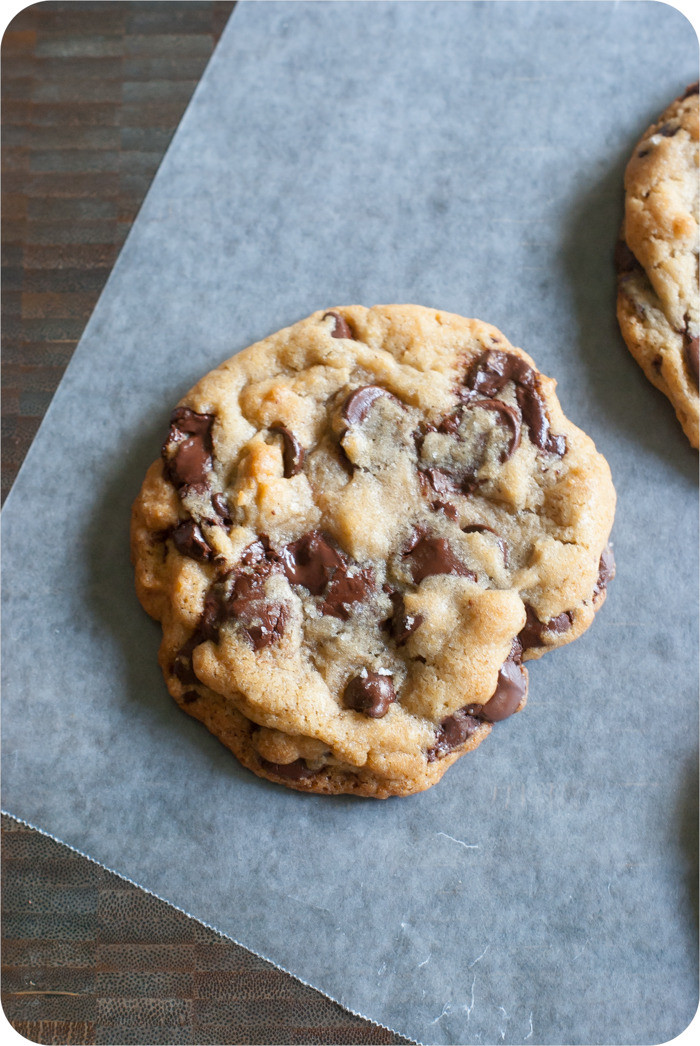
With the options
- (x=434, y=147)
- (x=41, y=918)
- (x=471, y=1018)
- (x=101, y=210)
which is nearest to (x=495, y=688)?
(x=471, y=1018)

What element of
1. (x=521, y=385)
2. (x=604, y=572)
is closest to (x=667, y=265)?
(x=521, y=385)

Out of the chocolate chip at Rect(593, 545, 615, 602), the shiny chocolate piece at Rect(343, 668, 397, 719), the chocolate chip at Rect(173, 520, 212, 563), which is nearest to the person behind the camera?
the shiny chocolate piece at Rect(343, 668, 397, 719)

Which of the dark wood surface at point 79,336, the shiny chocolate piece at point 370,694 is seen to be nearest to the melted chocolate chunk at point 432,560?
the shiny chocolate piece at point 370,694

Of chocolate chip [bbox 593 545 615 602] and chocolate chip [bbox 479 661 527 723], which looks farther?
chocolate chip [bbox 593 545 615 602]

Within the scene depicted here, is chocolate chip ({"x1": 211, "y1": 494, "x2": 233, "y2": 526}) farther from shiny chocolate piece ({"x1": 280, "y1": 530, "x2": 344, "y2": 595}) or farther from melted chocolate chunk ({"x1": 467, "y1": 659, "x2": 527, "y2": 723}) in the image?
melted chocolate chunk ({"x1": 467, "y1": 659, "x2": 527, "y2": 723})

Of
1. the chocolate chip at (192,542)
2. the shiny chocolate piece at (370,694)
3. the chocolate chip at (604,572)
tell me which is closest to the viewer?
the shiny chocolate piece at (370,694)

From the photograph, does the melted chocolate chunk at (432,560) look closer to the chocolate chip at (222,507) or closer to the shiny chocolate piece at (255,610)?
the shiny chocolate piece at (255,610)

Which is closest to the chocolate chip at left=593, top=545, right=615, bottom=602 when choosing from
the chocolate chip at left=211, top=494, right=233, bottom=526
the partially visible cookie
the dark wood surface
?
the partially visible cookie
